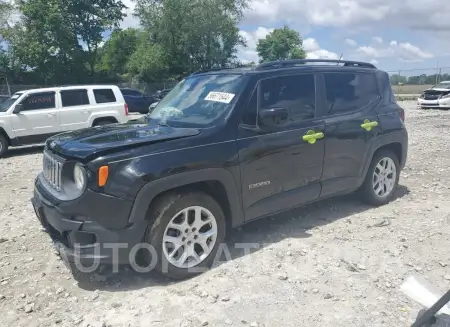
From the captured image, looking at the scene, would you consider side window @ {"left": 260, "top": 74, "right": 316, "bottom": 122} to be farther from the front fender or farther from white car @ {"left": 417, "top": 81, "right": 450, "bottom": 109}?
white car @ {"left": 417, "top": 81, "right": 450, "bottom": 109}

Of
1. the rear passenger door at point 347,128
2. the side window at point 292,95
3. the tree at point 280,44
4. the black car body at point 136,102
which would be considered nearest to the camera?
the side window at point 292,95

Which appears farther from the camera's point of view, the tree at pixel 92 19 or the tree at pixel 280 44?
the tree at pixel 280 44

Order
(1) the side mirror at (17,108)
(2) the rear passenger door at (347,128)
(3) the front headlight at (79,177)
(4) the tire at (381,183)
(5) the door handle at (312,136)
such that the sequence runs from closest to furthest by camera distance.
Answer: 1. (3) the front headlight at (79,177)
2. (5) the door handle at (312,136)
3. (2) the rear passenger door at (347,128)
4. (4) the tire at (381,183)
5. (1) the side mirror at (17,108)

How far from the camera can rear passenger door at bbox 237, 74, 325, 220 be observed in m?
3.99

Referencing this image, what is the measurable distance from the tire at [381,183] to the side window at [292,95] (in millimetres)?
1387

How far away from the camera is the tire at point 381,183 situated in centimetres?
536

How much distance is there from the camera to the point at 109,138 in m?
3.68

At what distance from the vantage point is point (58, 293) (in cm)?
352

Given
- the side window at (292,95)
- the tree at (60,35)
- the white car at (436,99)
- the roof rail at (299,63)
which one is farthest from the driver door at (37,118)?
the tree at (60,35)

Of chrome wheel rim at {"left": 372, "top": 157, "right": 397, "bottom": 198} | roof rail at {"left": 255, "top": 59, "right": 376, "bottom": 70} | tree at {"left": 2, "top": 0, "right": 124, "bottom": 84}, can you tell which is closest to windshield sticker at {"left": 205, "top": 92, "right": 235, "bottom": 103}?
roof rail at {"left": 255, "top": 59, "right": 376, "bottom": 70}

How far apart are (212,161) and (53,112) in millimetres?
8649

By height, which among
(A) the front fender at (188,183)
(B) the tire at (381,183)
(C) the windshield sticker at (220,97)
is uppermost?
(C) the windshield sticker at (220,97)

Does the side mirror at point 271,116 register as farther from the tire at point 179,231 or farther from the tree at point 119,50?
the tree at point 119,50

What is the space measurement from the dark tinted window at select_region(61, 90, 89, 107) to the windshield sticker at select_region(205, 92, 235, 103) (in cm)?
799
